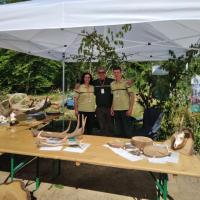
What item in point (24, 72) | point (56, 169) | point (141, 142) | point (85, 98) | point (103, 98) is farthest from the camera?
point (24, 72)

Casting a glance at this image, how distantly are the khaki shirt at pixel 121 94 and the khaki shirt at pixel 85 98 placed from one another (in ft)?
1.30

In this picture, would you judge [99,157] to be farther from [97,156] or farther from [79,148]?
[79,148]

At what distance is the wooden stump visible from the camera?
2.87 metres

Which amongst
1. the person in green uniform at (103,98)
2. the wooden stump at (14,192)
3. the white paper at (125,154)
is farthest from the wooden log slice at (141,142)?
the person in green uniform at (103,98)

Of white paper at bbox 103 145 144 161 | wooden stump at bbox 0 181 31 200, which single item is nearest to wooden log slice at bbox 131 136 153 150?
white paper at bbox 103 145 144 161

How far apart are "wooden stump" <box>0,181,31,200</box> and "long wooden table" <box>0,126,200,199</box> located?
1.13 ft

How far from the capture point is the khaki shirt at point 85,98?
5188 millimetres

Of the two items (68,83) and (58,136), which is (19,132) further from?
(68,83)

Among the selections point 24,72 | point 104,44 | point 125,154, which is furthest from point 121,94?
point 24,72

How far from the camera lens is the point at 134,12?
2.63 meters

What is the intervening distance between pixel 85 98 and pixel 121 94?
65cm

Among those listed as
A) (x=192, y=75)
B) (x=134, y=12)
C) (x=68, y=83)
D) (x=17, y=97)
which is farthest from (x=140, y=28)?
(x=68, y=83)

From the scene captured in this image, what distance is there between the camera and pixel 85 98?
520cm

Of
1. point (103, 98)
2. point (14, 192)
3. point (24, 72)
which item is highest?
point (24, 72)
